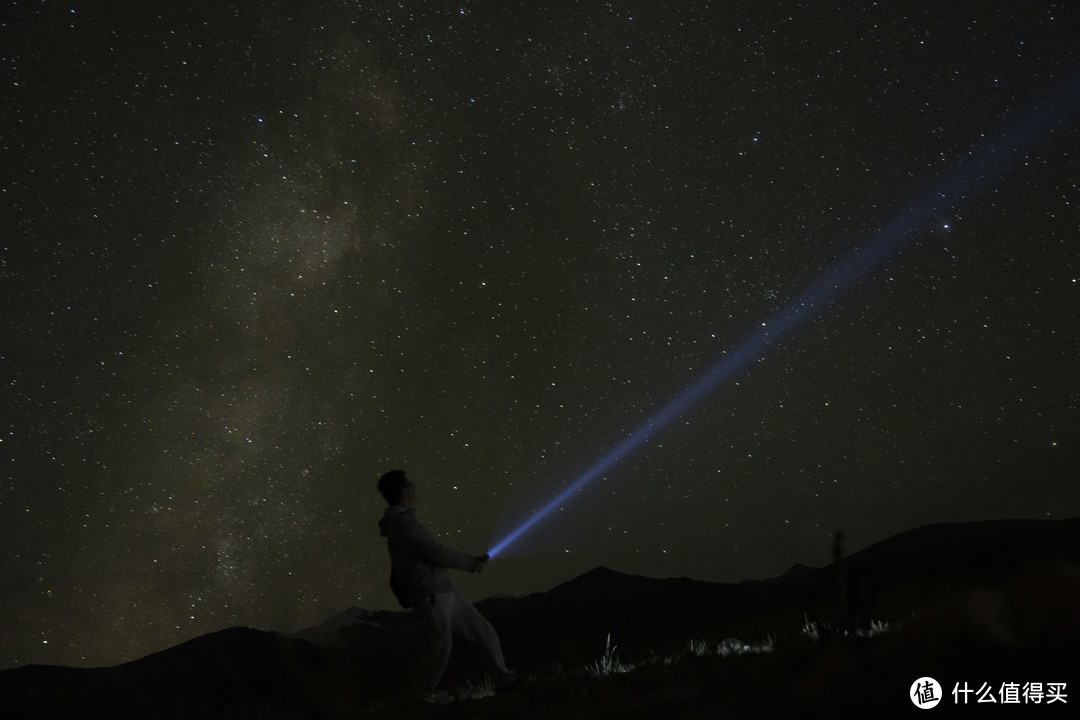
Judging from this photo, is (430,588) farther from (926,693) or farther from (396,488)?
(926,693)

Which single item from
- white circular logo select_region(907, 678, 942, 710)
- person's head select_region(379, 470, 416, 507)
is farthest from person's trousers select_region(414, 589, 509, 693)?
white circular logo select_region(907, 678, 942, 710)

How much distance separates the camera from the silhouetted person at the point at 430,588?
461cm

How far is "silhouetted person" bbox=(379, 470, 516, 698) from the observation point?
182 inches

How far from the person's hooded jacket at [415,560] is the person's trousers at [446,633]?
0.08 meters

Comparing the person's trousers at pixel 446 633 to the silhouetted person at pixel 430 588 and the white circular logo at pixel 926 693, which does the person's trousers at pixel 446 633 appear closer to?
the silhouetted person at pixel 430 588

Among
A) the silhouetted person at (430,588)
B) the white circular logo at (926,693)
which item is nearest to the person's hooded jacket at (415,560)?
the silhouetted person at (430,588)

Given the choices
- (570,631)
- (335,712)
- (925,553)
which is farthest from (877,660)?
(925,553)

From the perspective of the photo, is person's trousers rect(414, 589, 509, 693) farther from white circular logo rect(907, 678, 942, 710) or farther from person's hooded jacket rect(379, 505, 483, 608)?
white circular logo rect(907, 678, 942, 710)

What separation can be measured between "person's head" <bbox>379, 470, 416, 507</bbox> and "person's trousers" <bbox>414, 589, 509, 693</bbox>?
665 millimetres

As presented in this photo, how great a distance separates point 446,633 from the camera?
4629mm

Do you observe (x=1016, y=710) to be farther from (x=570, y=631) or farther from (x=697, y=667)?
(x=570, y=631)

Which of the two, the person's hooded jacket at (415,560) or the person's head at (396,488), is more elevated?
the person's head at (396,488)

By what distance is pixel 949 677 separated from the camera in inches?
71.7

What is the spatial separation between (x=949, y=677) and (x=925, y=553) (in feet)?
219
